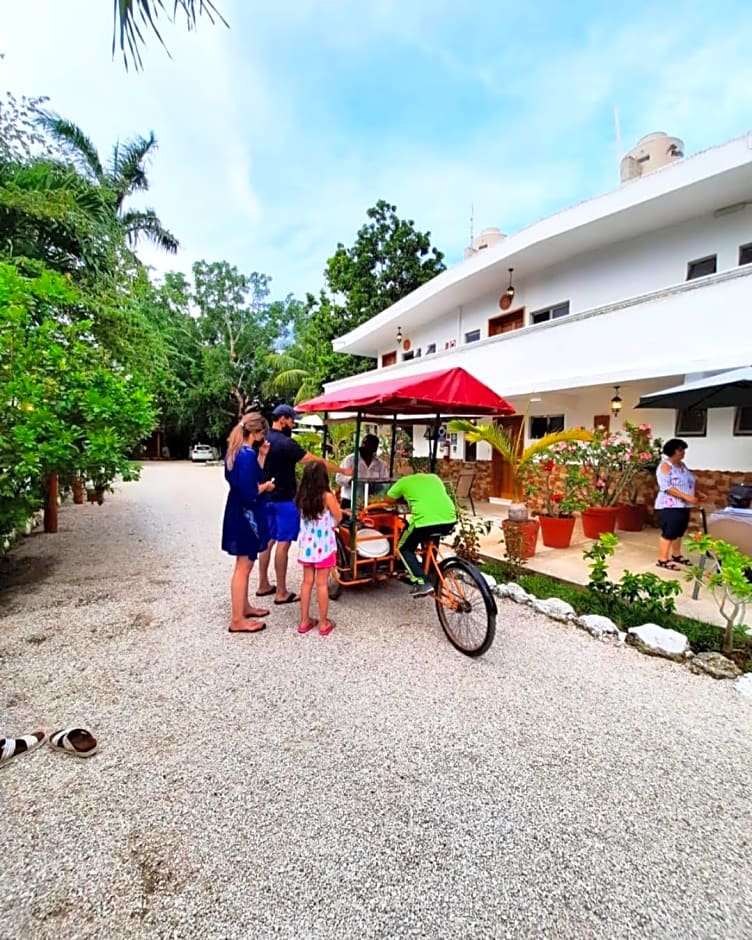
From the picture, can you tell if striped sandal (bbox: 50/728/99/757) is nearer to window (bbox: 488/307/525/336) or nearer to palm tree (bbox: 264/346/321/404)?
window (bbox: 488/307/525/336)

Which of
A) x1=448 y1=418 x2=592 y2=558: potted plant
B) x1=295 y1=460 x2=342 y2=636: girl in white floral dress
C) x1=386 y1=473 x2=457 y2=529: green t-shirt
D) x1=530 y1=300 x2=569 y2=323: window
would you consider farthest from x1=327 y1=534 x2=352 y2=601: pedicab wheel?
x1=530 y1=300 x2=569 y2=323: window

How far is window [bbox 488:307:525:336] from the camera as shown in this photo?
11790 millimetres

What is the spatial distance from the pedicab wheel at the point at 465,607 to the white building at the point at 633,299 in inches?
217

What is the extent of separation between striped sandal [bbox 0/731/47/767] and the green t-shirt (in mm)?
2845

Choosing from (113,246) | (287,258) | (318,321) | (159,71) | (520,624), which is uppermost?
(287,258)

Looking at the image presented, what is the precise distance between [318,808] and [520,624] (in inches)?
106

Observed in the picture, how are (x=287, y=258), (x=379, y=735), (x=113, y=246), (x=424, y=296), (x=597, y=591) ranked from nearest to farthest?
(x=379, y=735) → (x=597, y=591) → (x=113, y=246) → (x=424, y=296) → (x=287, y=258)

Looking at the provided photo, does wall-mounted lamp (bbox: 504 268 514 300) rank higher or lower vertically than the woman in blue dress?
higher

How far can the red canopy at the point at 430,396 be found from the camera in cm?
392

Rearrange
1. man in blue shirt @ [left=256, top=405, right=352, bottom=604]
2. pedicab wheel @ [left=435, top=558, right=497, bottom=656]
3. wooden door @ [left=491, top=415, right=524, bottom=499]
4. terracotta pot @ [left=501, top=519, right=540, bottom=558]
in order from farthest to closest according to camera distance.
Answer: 1. wooden door @ [left=491, top=415, right=524, bottom=499]
2. terracotta pot @ [left=501, top=519, right=540, bottom=558]
3. man in blue shirt @ [left=256, top=405, right=352, bottom=604]
4. pedicab wheel @ [left=435, top=558, right=497, bottom=656]

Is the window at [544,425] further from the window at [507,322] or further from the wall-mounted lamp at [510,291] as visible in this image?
the wall-mounted lamp at [510,291]

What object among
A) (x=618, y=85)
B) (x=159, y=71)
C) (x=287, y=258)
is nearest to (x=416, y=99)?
(x=618, y=85)

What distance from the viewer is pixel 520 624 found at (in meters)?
4.24

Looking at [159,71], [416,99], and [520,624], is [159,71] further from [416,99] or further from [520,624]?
[416,99]
